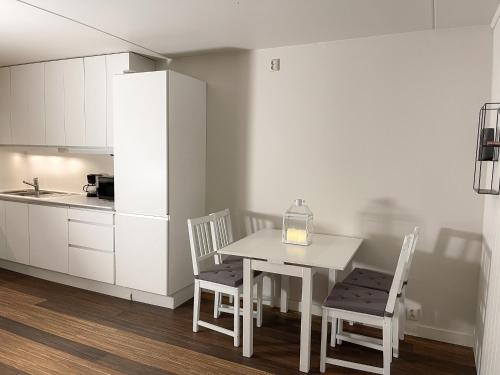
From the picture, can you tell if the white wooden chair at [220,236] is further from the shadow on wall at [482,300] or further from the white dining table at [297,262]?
the shadow on wall at [482,300]

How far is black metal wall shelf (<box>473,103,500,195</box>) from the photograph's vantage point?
2.27 m

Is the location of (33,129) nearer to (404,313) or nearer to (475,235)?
(404,313)

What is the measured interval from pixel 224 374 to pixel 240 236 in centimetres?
144

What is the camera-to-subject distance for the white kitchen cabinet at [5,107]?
14.8 feet

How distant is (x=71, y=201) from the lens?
3871mm

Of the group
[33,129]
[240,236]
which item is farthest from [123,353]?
[33,129]

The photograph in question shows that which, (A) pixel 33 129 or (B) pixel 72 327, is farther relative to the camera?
(A) pixel 33 129

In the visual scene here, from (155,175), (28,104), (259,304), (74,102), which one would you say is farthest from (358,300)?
(28,104)

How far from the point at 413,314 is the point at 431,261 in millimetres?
449

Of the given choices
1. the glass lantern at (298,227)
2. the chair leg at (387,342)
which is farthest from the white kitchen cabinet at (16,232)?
the chair leg at (387,342)

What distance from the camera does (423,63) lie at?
9.43ft

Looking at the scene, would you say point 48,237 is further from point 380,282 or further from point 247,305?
point 380,282

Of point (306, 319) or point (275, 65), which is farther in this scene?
point (275, 65)

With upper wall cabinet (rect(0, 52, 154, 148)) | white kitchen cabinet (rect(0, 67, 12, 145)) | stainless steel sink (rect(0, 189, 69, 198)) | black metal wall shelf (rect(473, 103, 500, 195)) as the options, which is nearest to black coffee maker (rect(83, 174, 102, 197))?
upper wall cabinet (rect(0, 52, 154, 148))
